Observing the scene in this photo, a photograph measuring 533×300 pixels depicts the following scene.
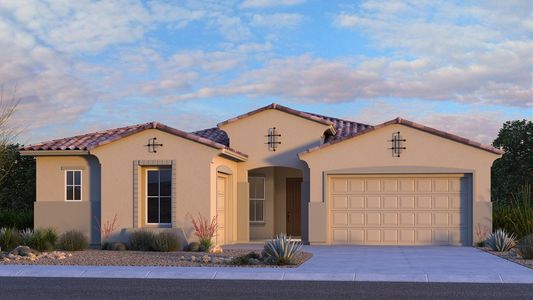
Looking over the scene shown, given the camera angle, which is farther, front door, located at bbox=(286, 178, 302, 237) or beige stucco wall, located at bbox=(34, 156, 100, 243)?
front door, located at bbox=(286, 178, 302, 237)

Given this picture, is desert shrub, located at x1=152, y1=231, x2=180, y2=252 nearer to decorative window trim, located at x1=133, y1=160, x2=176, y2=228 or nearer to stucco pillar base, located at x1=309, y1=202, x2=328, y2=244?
decorative window trim, located at x1=133, y1=160, x2=176, y2=228

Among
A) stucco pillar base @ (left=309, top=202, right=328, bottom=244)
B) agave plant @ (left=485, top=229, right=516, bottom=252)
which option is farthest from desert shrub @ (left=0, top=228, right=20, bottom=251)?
agave plant @ (left=485, top=229, right=516, bottom=252)

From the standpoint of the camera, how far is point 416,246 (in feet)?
86.1

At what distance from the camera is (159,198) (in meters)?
25.9

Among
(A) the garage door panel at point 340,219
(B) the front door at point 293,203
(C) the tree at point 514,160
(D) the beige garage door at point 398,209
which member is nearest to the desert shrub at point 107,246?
(D) the beige garage door at point 398,209

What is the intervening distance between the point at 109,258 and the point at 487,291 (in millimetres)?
9992

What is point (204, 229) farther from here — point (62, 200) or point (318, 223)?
point (62, 200)

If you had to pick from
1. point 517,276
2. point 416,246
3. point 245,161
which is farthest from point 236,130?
point 517,276

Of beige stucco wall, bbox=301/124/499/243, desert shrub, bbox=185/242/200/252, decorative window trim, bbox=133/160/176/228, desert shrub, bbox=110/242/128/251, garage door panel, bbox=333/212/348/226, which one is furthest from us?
garage door panel, bbox=333/212/348/226

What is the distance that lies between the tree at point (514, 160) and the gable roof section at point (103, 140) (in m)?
16.6

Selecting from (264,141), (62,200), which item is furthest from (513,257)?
(62,200)

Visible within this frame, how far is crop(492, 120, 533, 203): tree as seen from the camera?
129 ft

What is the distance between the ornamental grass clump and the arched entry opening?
4.85 metres

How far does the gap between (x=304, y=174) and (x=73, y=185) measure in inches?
300
